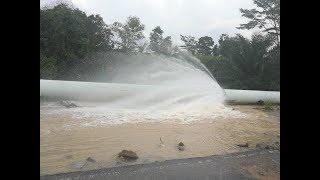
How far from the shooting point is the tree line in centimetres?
1542

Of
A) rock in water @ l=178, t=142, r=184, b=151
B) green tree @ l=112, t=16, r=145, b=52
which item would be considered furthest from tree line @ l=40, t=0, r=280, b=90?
rock in water @ l=178, t=142, r=184, b=151

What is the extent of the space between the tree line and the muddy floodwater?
6866mm

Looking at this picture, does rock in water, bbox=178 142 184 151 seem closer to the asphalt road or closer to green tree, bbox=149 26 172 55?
the asphalt road

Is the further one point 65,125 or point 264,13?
point 264,13

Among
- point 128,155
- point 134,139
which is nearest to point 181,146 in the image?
point 134,139

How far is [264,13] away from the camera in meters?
19.2

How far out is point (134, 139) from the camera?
20.9ft

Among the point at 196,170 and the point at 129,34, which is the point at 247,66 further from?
the point at 196,170

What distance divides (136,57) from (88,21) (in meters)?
3.83

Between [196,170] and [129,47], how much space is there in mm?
13486
